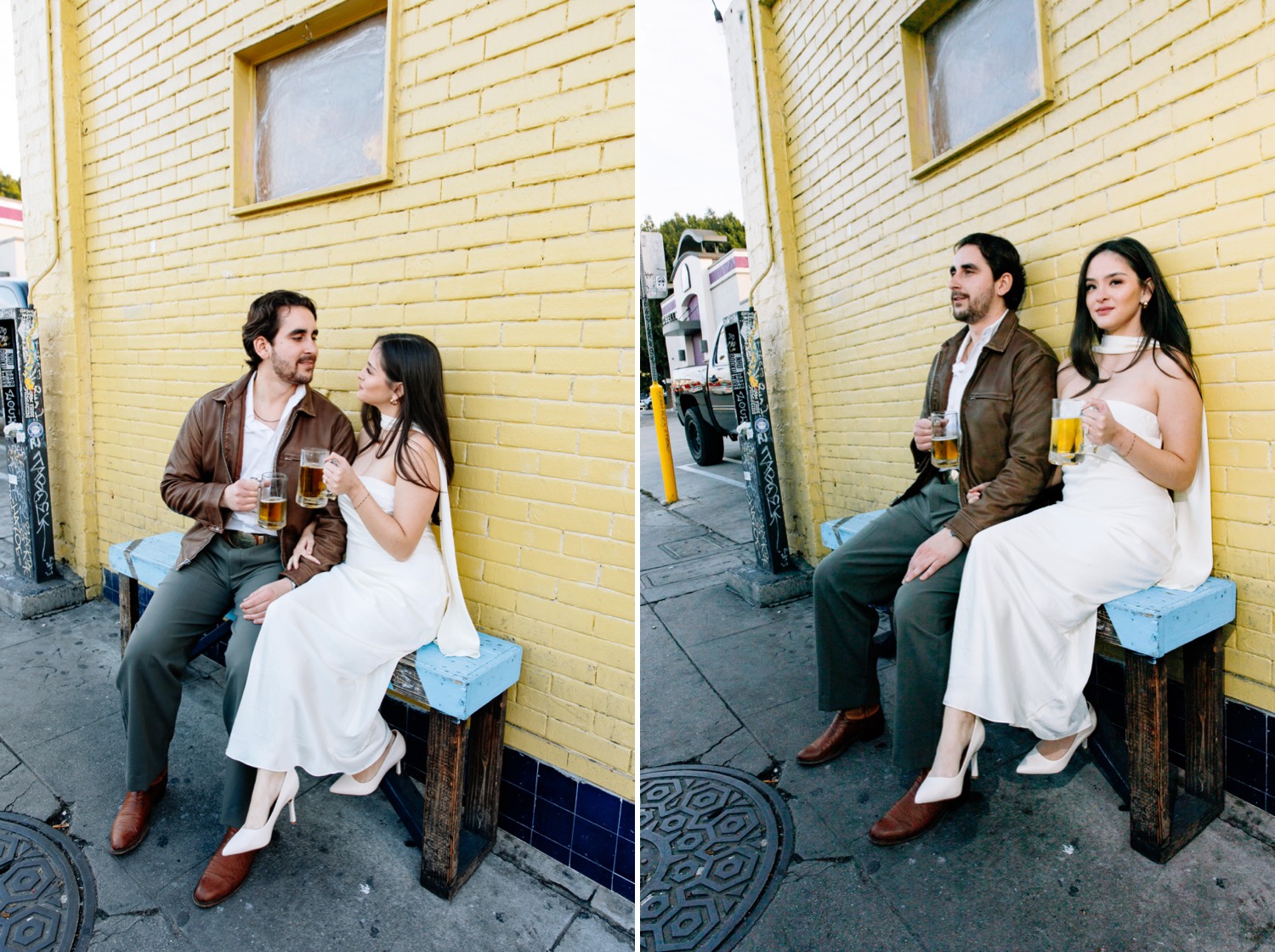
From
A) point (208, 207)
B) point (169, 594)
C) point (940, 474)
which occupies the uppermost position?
point (208, 207)

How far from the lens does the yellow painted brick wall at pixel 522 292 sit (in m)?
2.29

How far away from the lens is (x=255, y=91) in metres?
3.52

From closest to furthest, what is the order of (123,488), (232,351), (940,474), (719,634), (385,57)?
1. (385,57)
2. (940,474)
3. (232,351)
4. (719,634)
5. (123,488)

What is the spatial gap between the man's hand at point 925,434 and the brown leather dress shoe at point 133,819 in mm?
3195

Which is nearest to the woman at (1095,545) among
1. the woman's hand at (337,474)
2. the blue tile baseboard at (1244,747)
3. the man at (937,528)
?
the man at (937,528)

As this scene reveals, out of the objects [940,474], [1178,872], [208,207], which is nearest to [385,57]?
[208,207]

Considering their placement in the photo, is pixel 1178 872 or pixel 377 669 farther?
pixel 377 669

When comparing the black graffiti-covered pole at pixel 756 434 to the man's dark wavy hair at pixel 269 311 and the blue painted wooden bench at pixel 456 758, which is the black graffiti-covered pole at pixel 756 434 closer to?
the blue painted wooden bench at pixel 456 758

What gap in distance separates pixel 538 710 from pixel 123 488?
3521 millimetres

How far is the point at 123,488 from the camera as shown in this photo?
Answer: 14.8ft

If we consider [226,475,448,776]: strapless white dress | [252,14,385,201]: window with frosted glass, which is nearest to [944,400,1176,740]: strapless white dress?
[226,475,448,776]: strapless white dress

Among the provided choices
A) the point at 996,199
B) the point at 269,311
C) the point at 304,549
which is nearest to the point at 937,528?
the point at 996,199

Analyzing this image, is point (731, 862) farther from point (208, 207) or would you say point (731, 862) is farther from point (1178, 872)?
point (208, 207)

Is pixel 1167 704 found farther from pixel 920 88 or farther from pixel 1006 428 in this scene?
pixel 920 88
